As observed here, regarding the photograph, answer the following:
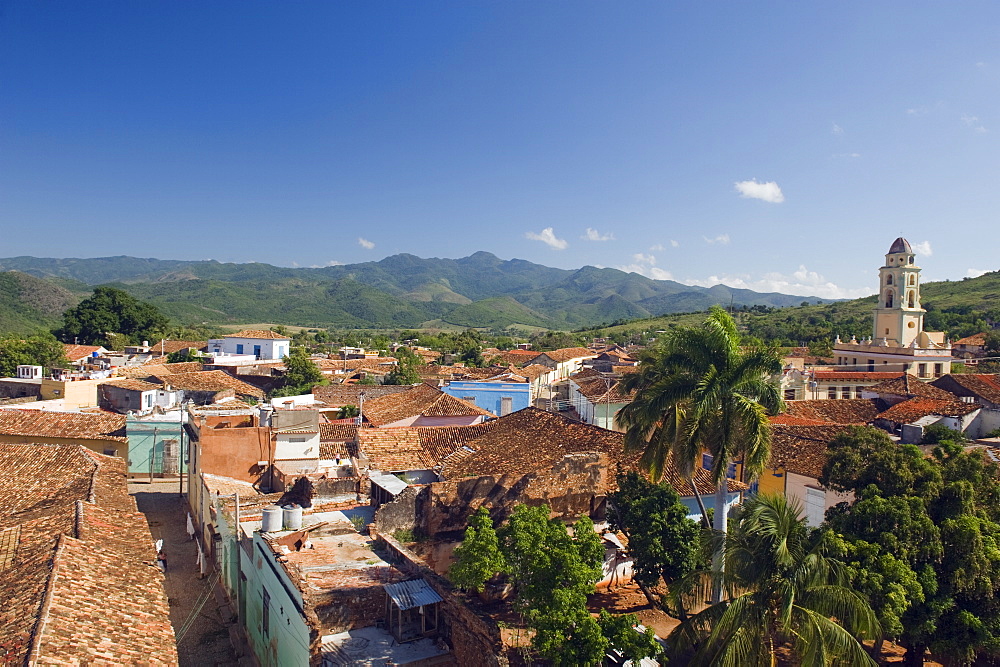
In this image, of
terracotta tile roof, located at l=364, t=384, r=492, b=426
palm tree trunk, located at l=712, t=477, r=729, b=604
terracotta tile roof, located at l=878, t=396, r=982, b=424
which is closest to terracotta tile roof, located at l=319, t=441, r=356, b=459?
terracotta tile roof, located at l=364, t=384, r=492, b=426

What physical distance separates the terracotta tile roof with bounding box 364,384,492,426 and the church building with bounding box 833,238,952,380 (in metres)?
33.7

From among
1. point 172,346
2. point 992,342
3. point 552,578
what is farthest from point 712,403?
point 172,346

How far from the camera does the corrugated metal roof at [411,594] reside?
10211 millimetres

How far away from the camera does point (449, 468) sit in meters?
19.3

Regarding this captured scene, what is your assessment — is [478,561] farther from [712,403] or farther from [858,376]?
[858,376]

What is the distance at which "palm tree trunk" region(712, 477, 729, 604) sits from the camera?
10.1 meters

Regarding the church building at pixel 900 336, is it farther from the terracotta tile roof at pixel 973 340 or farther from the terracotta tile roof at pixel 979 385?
the terracotta tile roof at pixel 973 340

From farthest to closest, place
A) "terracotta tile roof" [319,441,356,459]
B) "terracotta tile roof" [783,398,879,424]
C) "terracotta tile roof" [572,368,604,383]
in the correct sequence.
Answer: "terracotta tile roof" [572,368,604,383] < "terracotta tile roof" [783,398,879,424] < "terracotta tile roof" [319,441,356,459]

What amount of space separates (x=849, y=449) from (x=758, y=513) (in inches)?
252

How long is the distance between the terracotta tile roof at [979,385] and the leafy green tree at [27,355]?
198ft

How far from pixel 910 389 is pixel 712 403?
99.9 ft

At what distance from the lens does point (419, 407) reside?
28.6 meters

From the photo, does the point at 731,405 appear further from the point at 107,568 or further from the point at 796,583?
the point at 107,568

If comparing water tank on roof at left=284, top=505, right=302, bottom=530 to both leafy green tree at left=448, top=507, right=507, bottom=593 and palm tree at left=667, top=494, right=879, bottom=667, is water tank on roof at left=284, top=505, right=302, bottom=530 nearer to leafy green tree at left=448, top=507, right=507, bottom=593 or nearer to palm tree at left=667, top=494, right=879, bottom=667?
leafy green tree at left=448, top=507, right=507, bottom=593
